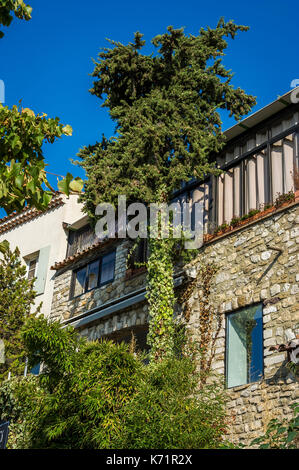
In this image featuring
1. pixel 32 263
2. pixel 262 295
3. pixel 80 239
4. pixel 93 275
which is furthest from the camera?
pixel 32 263

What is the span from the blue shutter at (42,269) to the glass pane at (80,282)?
1738 millimetres

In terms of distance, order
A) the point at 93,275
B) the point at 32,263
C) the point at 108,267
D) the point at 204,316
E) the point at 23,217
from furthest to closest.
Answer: the point at 23,217 → the point at 32,263 → the point at 93,275 → the point at 108,267 → the point at 204,316

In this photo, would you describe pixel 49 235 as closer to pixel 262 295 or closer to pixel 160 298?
pixel 160 298

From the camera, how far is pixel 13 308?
18.4 m

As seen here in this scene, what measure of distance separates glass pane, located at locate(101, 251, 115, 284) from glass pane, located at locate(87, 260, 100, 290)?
1.04 ft

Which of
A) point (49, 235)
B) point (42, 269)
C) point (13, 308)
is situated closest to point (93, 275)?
point (13, 308)

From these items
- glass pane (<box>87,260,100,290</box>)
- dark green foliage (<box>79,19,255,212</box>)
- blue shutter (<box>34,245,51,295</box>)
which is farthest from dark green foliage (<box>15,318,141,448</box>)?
blue shutter (<box>34,245,51,295</box>)

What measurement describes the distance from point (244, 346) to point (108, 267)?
6421 millimetres

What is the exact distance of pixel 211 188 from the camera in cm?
1474

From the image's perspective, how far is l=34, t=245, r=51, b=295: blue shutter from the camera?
20297 millimetres

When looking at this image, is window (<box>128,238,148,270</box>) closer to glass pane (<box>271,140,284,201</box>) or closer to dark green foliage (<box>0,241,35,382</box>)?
dark green foliage (<box>0,241,35,382</box>)

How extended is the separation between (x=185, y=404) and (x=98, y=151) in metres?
7.21
